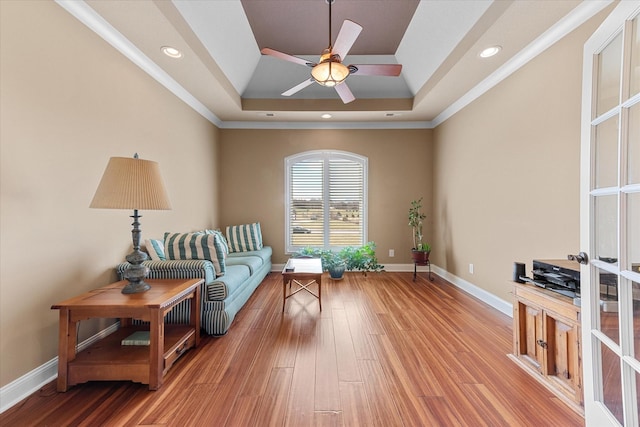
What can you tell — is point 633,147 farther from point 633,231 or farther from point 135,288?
point 135,288

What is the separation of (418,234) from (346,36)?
142 inches

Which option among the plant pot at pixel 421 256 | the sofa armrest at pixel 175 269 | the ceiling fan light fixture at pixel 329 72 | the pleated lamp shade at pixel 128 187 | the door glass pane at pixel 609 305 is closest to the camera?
the door glass pane at pixel 609 305

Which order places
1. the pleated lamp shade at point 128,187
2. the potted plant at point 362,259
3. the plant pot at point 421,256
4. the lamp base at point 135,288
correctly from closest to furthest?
1. the pleated lamp shade at point 128,187
2. the lamp base at point 135,288
3. the plant pot at point 421,256
4. the potted plant at point 362,259

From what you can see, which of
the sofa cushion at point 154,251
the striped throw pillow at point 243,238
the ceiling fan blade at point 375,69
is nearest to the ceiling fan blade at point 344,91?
the ceiling fan blade at point 375,69

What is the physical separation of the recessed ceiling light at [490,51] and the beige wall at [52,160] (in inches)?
143

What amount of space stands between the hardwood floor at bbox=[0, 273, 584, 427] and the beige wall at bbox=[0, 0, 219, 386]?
0.56m

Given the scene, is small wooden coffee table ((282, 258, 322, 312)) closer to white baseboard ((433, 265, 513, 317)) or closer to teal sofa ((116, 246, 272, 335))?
teal sofa ((116, 246, 272, 335))

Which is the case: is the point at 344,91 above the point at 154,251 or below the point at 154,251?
above

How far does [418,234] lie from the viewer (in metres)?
4.94

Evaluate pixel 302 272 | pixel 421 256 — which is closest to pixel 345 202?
pixel 421 256

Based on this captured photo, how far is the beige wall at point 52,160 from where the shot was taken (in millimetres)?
1679

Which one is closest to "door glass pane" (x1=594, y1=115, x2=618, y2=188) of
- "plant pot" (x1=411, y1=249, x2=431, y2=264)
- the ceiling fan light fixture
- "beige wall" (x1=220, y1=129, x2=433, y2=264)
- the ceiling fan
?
the ceiling fan

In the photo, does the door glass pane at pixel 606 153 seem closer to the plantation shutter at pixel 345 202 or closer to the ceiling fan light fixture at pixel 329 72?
the ceiling fan light fixture at pixel 329 72

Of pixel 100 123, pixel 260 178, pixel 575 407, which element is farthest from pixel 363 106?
pixel 575 407
